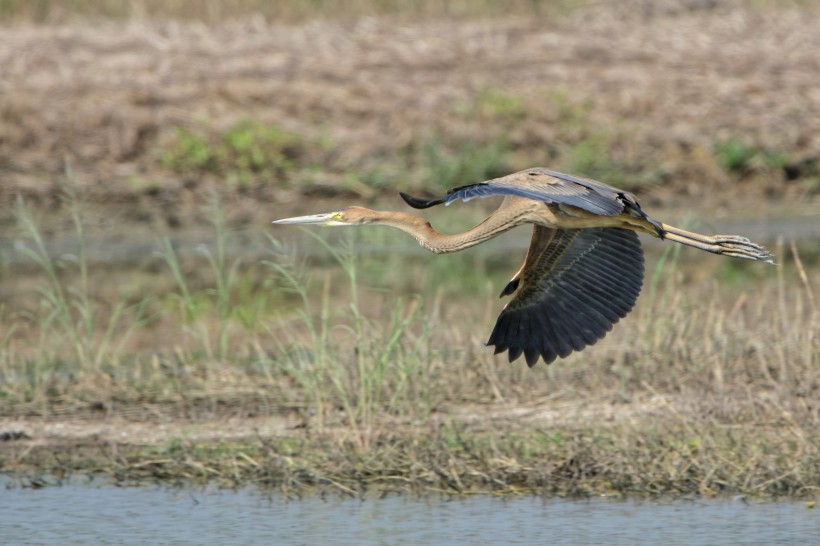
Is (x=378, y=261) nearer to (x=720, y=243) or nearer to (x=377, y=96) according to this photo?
(x=377, y=96)

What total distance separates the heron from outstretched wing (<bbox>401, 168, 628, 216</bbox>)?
0.71 feet

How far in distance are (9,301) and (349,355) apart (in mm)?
3790

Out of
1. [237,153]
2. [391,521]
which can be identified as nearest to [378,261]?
[237,153]

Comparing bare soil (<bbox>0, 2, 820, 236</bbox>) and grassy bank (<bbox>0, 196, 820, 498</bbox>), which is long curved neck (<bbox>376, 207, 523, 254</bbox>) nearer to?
grassy bank (<bbox>0, 196, 820, 498</bbox>)

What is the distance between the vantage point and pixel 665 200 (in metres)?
14.5

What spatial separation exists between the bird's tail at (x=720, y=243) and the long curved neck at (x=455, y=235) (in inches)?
29.6

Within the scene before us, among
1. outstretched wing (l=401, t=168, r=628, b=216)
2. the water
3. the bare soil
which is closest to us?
outstretched wing (l=401, t=168, r=628, b=216)

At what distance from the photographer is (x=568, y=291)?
7457 mm

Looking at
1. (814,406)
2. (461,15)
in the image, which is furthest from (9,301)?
(461,15)

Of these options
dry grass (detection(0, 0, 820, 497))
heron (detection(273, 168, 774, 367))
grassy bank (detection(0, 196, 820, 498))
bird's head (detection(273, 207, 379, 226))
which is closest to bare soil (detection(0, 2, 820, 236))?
dry grass (detection(0, 0, 820, 497))

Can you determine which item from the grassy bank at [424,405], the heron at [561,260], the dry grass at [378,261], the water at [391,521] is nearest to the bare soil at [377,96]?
the dry grass at [378,261]

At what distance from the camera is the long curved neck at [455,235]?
A: 7027mm

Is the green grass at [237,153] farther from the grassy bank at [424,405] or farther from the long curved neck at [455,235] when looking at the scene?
the long curved neck at [455,235]

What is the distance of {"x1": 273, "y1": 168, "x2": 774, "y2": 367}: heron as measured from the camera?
7027 millimetres
